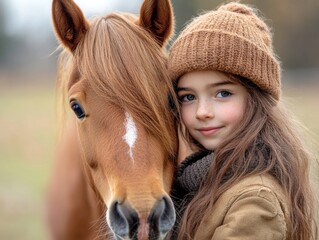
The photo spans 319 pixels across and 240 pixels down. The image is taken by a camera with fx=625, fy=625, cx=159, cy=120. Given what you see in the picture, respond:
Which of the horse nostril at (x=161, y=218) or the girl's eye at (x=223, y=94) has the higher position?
the girl's eye at (x=223, y=94)

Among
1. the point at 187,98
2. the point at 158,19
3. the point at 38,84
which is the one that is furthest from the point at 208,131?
the point at 38,84

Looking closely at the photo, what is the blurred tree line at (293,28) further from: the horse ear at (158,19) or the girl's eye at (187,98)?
the girl's eye at (187,98)

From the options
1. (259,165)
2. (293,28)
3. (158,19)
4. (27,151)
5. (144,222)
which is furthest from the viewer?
Result: (293,28)

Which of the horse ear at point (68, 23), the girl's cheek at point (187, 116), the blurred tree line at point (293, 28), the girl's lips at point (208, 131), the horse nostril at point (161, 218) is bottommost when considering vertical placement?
the blurred tree line at point (293, 28)

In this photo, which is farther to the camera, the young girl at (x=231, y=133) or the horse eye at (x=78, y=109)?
the horse eye at (x=78, y=109)

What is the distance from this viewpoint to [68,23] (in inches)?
131

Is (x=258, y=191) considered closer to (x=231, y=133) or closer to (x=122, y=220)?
(x=231, y=133)

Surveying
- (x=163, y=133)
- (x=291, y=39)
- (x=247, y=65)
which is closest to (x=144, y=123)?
(x=163, y=133)

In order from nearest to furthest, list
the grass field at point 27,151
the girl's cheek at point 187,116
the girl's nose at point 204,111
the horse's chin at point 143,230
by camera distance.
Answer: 1. the horse's chin at point 143,230
2. the girl's nose at point 204,111
3. the girl's cheek at point 187,116
4. the grass field at point 27,151

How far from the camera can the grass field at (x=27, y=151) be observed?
26.4 ft

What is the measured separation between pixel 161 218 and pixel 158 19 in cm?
121

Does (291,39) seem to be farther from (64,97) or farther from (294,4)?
(64,97)

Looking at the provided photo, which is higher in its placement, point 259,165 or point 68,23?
point 68,23

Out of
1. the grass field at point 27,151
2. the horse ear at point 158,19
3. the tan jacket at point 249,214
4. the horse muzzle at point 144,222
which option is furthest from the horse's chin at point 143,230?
the grass field at point 27,151
